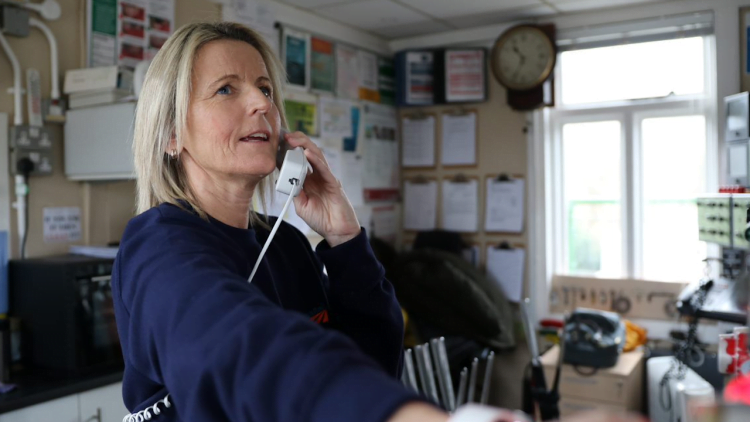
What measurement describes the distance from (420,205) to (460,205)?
283 millimetres

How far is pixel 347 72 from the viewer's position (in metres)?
3.89

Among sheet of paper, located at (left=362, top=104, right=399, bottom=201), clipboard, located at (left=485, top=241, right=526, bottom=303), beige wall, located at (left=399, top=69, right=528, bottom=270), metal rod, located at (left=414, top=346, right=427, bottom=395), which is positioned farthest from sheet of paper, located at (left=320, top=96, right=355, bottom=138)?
metal rod, located at (left=414, top=346, right=427, bottom=395)

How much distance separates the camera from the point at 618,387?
123 inches

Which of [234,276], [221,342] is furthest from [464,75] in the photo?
[221,342]

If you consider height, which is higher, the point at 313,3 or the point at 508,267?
the point at 313,3

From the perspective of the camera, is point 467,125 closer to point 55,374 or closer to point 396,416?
point 55,374

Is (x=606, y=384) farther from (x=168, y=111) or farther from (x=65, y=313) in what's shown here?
(x=168, y=111)

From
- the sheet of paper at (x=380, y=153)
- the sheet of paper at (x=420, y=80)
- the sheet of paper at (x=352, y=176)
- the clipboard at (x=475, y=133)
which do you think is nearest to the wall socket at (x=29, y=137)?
the sheet of paper at (x=352, y=176)

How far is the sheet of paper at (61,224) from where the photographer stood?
8.00ft

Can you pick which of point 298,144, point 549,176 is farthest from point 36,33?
point 549,176

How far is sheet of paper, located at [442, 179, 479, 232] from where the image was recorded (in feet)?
13.4

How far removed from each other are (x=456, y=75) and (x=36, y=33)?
2.41m

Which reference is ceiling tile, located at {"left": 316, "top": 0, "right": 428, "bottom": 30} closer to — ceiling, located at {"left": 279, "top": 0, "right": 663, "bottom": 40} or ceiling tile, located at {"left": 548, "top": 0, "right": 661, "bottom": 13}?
ceiling, located at {"left": 279, "top": 0, "right": 663, "bottom": 40}

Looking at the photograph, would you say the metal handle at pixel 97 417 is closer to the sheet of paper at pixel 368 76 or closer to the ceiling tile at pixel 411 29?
the sheet of paper at pixel 368 76
